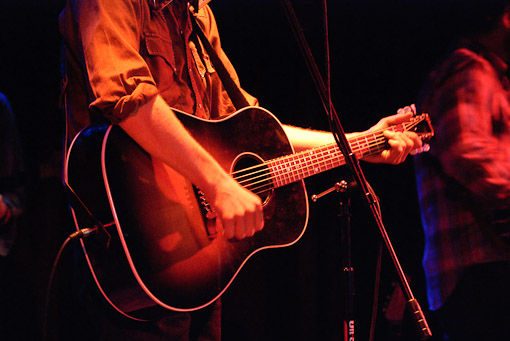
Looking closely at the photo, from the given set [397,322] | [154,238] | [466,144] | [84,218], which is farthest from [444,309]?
[84,218]

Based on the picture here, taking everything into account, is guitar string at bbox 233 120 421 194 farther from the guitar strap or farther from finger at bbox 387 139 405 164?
the guitar strap

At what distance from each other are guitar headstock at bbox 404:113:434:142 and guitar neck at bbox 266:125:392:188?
2.0 inches

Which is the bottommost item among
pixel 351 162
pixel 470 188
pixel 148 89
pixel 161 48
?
pixel 470 188

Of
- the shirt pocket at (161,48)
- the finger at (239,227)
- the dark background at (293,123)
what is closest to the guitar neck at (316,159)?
the finger at (239,227)

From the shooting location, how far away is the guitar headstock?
194 cm

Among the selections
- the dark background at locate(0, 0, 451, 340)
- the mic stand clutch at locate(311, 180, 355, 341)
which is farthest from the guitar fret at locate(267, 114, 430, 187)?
the dark background at locate(0, 0, 451, 340)

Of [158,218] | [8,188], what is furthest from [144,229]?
[8,188]

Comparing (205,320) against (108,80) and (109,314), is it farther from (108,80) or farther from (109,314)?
(108,80)

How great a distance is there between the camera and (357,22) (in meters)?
3.13

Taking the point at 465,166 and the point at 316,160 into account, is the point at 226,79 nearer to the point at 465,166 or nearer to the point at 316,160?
the point at 316,160

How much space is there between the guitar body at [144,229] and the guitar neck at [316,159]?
0.27 m

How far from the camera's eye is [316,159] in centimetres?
181

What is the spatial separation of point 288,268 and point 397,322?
2.52 feet

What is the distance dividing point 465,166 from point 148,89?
1.61 m
